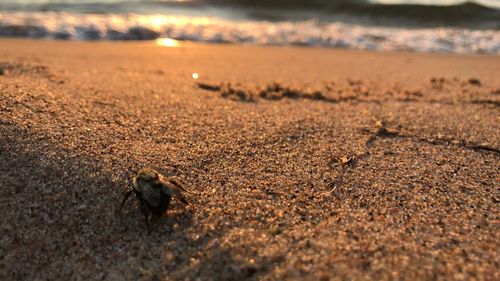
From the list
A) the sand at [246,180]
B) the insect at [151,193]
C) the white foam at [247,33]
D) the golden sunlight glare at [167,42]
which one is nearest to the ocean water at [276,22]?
the white foam at [247,33]

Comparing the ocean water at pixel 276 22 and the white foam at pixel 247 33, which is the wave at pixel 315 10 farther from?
the white foam at pixel 247 33

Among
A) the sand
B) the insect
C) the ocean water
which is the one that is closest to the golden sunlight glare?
the ocean water

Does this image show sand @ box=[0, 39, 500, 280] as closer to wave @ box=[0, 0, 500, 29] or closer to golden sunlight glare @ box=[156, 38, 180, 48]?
golden sunlight glare @ box=[156, 38, 180, 48]

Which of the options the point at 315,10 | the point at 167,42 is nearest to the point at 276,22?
the point at 315,10

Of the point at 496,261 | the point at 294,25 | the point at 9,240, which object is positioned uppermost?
the point at 294,25

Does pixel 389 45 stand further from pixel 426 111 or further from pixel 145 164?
pixel 145 164

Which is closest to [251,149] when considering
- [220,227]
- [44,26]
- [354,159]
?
[354,159]

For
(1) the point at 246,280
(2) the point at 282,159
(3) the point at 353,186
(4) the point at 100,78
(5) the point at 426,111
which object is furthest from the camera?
(4) the point at 100,78
